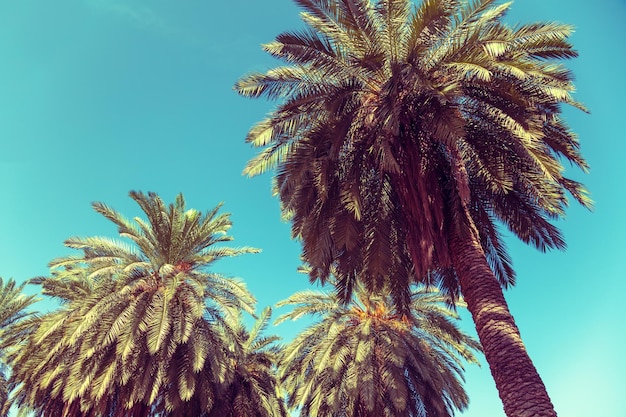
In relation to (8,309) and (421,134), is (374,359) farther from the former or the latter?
(8,309)

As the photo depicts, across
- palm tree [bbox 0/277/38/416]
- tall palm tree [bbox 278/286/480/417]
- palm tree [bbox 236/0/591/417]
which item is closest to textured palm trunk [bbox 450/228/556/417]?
palm tree [bbox 236/0/591/417]

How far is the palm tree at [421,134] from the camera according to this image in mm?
8633

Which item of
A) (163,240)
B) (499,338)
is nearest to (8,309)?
(163,240)

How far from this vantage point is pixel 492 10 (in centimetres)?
985

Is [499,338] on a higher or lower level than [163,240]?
lower

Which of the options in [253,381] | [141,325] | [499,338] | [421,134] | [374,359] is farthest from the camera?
[253,381]

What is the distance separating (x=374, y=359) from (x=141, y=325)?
29.0 feet

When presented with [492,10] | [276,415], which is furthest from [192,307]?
[492,10]

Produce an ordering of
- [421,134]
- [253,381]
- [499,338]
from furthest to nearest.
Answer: [253,381]
[421,134]
[499,338]

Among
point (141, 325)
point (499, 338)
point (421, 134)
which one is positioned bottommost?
point (499, 338)

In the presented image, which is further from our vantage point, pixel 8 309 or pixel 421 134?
pixel 8 309

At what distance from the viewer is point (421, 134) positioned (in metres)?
9.95

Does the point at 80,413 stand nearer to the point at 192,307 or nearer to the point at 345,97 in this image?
the point at 192,307

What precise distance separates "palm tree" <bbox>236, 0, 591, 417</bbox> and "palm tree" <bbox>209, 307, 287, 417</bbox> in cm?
849
